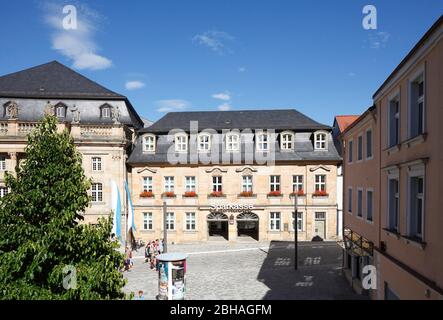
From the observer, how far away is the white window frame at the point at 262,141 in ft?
105

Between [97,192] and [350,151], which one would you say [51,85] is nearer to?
[97,192]

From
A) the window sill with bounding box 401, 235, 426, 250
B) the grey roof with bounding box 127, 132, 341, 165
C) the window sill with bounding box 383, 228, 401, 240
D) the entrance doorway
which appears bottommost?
the entrance doorway

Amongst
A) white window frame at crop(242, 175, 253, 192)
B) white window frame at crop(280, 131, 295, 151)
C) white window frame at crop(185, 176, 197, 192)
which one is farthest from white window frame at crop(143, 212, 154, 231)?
white window frame at crop(280, 131, 295, 151)

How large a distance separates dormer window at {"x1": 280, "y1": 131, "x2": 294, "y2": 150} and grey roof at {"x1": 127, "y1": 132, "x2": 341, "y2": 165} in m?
0.41

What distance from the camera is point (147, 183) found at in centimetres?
3256

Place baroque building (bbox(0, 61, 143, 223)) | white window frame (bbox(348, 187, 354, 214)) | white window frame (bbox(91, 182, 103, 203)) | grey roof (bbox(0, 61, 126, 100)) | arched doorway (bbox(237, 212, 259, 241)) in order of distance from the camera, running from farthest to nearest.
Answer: arched doorway (bbox(237, 212, 259, 241))
grey roof (bbox(0, 61, 126, 100))
white window frame (bbox(91, 182, 103, 203))
baroque building (bbox(0, 61, 143, 223))
white window frame (bbox(348, 187, 354, 214))

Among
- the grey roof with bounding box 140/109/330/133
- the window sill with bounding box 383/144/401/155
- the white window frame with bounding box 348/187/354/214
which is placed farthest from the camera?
the grey roof with bounding box 140/109/330/133

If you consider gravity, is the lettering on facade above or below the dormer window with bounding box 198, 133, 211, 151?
below

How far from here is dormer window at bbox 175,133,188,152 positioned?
32.5 metres

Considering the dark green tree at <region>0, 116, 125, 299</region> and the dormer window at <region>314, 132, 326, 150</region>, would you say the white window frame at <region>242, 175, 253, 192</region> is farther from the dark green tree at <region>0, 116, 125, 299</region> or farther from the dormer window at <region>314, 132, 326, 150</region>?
the dark green tree at <region>0, 116, 125, 299</region>

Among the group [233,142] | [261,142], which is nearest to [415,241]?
[261,142]

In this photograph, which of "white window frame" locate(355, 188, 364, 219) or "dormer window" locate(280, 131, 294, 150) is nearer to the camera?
"white window frame" locate(355, 188, 364, 219)

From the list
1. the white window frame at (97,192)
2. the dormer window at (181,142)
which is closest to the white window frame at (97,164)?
the white window frame at (97,192)
